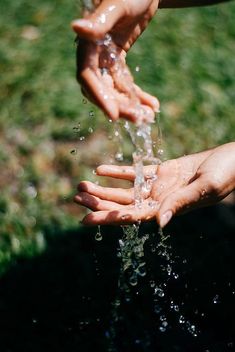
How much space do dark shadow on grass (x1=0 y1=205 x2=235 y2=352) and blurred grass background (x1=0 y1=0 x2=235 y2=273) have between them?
0.13m

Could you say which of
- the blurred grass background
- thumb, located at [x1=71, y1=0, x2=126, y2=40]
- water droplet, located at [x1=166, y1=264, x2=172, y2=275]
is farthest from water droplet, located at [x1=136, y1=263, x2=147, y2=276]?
thumb, located at [x1=71, y1=0, x2=126, y2=40]

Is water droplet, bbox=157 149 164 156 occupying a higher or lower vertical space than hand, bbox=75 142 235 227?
lower

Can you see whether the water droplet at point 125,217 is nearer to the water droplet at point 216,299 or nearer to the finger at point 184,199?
the finger at point 184,199

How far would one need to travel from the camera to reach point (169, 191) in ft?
7.50

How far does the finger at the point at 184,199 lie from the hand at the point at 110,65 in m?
0.34

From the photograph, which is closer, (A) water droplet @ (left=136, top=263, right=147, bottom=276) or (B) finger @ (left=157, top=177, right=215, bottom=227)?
(B) finger @ (left=157, top=177, right=215, bottom=227)

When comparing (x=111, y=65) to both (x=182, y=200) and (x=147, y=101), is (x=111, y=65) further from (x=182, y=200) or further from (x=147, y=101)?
(x=182, y=200)

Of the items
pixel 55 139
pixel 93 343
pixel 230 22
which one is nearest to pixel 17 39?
pixel 55 139

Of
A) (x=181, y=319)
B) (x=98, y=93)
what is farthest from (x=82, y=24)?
(x=181, y=319)

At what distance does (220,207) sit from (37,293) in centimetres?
114

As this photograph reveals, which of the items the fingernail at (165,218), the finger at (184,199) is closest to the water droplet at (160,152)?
the finger at (184,199)

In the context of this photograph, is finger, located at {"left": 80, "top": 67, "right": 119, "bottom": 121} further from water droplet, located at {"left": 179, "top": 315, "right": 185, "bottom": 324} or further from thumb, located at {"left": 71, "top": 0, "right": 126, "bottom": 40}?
water droplet, located at {"left": 179, "top": 315, "right": 185, "bottom": 324}

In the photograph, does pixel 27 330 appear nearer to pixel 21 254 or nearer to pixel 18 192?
pixel 21 254

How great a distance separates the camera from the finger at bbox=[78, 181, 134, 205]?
2324mm
